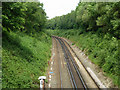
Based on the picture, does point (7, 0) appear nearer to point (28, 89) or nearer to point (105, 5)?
point (28, 89)

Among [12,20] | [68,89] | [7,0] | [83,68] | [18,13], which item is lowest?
[68,89]

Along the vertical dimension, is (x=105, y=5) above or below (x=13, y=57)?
above

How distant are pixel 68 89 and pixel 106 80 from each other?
5.07 meters

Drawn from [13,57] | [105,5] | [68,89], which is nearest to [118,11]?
[105,5]

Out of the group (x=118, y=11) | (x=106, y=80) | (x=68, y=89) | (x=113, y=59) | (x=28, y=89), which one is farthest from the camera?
(x=118, y=11)

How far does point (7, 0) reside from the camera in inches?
519

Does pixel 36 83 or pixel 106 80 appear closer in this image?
pixel 36 83

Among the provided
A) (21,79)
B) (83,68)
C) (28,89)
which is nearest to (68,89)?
(28,89)

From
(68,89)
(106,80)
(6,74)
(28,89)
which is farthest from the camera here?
(106,80)

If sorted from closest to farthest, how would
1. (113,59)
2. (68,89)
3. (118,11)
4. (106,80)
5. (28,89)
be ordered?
(28,89)
(68,89)
(106,80)
(113,59)
(118,11)

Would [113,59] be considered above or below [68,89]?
above

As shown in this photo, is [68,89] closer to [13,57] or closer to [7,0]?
[13,57]

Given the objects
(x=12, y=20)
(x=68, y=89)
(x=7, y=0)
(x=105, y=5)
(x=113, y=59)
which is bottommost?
(x=68, y=89)

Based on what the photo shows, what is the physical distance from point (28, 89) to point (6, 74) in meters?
2.51
